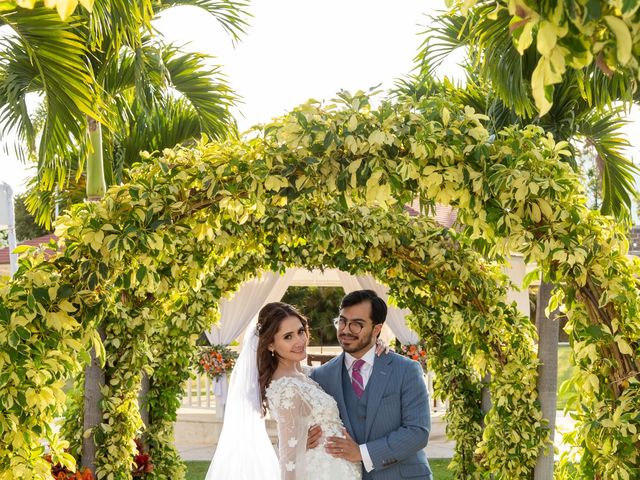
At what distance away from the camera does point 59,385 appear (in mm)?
3225

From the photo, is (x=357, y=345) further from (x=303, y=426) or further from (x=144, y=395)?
(x=144, y=395)

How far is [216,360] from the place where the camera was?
1083 centimetres

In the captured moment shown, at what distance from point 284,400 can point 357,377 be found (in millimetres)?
656

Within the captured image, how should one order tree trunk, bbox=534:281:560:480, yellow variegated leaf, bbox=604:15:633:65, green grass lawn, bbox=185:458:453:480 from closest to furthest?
yellow variegated leaf, bbox=604:15:633:65
tree trunk, bbox=534:281:560:480
green grass lawn, bbox=185:458:453:480

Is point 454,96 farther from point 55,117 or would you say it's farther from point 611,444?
point 611,444

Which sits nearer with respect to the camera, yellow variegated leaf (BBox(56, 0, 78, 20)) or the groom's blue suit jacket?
yellow variegated leaf (BBox(56, 0, 78, 20))

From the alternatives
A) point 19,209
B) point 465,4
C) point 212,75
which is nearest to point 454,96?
point 212,75

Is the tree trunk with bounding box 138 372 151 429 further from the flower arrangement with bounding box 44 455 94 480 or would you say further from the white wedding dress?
→ the white wedding dress

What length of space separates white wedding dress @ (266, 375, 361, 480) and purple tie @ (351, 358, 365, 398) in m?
0.29

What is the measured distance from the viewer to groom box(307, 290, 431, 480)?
15.0 feet

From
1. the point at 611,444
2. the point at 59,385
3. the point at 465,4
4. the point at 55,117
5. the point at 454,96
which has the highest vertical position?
the point at 454,96

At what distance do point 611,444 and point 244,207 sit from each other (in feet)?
5.97

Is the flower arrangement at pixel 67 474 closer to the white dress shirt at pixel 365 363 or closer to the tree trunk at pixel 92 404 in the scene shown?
the tree trunk at pixel 92 404

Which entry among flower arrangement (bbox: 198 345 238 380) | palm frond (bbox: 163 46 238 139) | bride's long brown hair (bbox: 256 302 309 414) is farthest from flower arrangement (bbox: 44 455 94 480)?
flower arrangement (bbox: 198 345 238 380)
